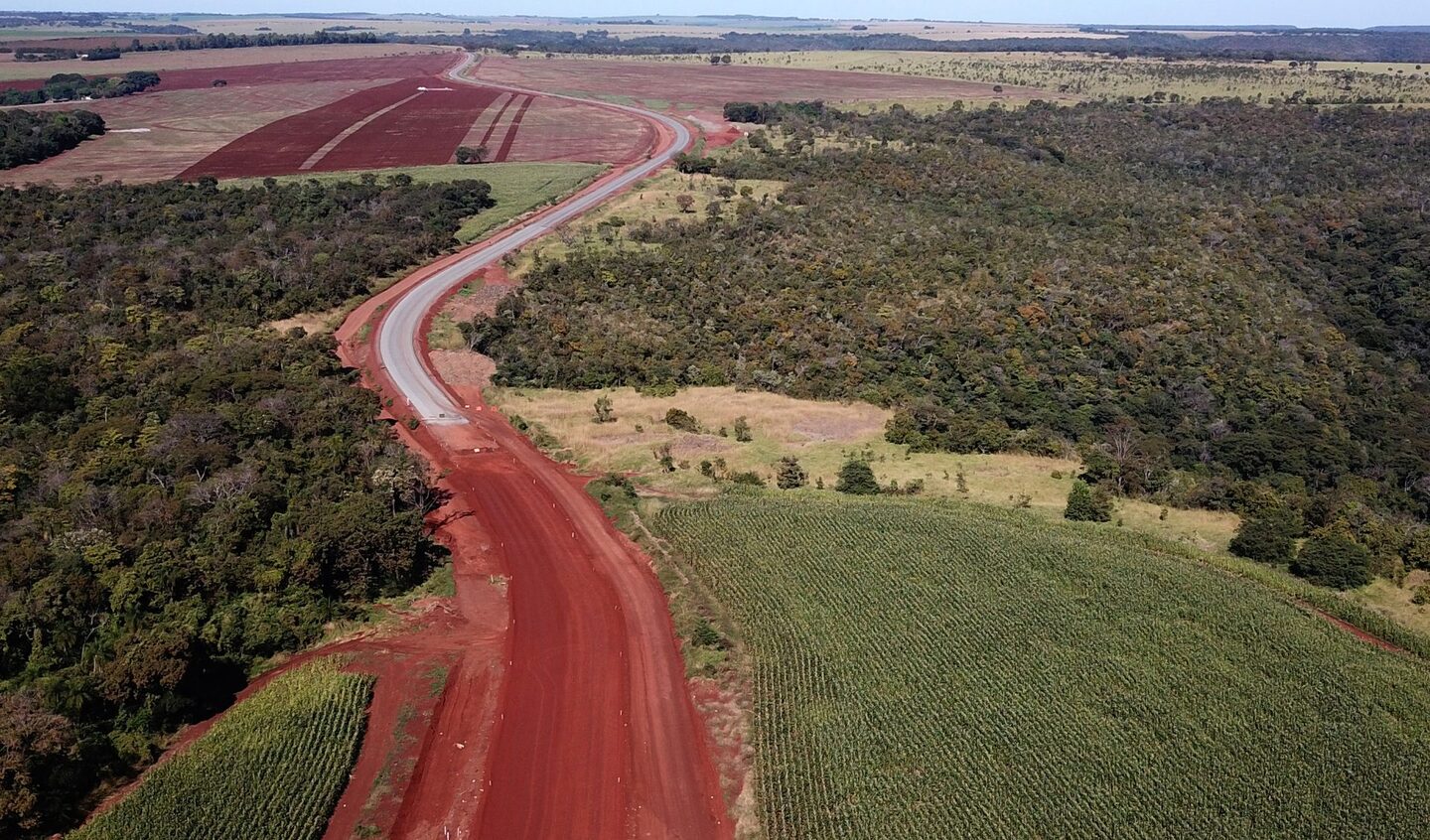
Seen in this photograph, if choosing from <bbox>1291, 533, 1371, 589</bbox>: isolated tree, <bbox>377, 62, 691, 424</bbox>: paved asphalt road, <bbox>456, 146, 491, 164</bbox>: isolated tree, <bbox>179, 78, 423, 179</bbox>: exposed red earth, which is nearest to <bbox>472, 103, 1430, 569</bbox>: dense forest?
<bbox>1291, 533, 1371, 589</bbox>: isolated tree

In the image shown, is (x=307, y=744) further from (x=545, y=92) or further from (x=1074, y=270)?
(x=545, y=92)

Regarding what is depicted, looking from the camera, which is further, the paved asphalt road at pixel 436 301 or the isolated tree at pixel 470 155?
the isolated tree at pixel 470 155

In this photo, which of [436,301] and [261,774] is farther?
[436,301]

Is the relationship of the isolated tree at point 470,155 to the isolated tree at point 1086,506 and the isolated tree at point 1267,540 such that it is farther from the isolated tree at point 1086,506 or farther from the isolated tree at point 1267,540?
the isolated tree at point 1267,540

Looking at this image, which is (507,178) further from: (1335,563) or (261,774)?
(1335,563)

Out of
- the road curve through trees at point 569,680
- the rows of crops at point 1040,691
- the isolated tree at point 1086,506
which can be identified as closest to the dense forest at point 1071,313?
the isolated tree at point 1086,506

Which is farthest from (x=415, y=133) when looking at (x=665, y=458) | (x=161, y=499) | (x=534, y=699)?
(x=534, y=699)
